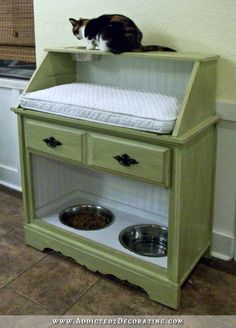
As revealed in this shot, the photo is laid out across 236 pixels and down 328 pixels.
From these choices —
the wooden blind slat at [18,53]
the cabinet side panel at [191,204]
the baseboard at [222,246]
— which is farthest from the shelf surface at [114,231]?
the wooden blind slat at [18,53]

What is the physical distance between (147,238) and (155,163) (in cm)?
66

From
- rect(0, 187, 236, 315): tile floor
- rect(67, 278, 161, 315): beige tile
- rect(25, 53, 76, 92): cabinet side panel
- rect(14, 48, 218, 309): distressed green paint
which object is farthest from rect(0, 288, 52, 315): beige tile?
rect(25, 53, 76, 92): cabinet side panel

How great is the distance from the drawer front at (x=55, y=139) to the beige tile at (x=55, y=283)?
1.79 ft

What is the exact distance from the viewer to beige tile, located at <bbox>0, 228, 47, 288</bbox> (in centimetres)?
184

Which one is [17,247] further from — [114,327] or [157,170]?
[157,170]

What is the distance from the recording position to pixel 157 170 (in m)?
1.49

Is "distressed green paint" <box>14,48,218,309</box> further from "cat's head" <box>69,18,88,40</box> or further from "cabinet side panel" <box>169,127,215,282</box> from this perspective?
"cat's head" <box>69,18,88,40</box>

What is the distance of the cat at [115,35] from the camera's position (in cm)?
167

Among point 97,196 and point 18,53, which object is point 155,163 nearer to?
point 97,196

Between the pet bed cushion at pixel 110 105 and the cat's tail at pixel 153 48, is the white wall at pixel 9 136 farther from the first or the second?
the cat's tail at pixel 153 48

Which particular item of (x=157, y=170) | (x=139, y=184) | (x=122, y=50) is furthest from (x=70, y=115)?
(x=139, y=184)

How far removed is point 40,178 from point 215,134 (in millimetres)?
908

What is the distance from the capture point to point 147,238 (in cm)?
202

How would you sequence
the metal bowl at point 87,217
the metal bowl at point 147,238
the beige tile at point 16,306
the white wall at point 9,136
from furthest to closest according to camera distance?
1. the white wall at point 9,136
2. the metal bowl at point 87,217
3. the metal bowl at point 147,238
4. the beige tile at point 16,306
